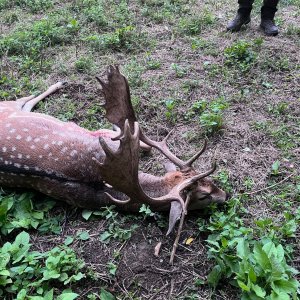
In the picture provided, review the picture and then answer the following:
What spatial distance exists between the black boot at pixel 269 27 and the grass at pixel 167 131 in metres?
0.13

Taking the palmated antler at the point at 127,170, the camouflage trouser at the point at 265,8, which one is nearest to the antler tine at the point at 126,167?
the palmated antler at the point at 127,170

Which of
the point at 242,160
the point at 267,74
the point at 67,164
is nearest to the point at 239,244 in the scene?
the point at 242,160

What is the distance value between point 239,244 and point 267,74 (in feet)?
10.2

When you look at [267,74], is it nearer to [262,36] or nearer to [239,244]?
[262,36]

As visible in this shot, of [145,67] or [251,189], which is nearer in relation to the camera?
[251,189]

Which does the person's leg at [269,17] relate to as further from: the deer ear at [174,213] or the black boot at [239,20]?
the deer ear at [174,213]

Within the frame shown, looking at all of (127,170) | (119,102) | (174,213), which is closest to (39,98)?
(119,102)

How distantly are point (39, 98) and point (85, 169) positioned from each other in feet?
5.90

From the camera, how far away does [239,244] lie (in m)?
3.10

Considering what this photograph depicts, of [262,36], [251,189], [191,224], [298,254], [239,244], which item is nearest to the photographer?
[239,244]

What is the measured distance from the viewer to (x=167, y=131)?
475cm

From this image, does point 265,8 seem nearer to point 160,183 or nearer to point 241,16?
point 241,16

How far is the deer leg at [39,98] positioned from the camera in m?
5.04

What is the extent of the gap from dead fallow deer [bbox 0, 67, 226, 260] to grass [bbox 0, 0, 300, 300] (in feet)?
0.52
